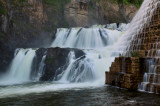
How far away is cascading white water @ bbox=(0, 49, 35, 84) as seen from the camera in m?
25.1

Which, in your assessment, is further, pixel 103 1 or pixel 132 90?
pixel 103 1

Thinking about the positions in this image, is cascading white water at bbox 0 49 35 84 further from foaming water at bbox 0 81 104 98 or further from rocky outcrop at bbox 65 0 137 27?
rocky outcrop at bbox 65 0 137 27

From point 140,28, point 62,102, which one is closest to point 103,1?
point 140,28

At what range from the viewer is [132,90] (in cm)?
1247

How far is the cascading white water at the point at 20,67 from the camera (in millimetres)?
25144


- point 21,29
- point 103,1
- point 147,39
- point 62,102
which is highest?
point 103,1

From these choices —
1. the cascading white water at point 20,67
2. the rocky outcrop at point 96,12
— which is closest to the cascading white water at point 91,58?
the cascading white water at point 20,67

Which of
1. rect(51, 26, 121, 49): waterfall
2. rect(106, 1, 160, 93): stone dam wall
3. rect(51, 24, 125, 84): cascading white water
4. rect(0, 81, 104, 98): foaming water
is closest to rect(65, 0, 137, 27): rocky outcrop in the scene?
rect(51, 26, 121, 49): waterfall

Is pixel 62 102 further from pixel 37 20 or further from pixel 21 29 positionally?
pixel 37 20

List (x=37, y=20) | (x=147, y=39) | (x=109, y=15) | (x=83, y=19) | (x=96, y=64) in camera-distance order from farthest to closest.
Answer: (x=109, y=15)
(x=83, y=19)
(x=37, y=20)
(x=96, y=64)
(x=147, y=39)

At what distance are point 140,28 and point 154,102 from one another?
768 cm

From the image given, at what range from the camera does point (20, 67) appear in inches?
1039

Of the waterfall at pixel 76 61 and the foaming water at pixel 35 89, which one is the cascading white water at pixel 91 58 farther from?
the foaming water at pixel 35 89

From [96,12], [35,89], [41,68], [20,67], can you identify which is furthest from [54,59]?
[96,12]
